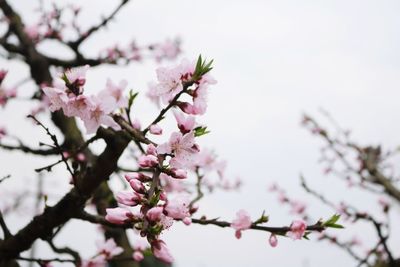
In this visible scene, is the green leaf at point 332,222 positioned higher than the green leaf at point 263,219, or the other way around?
the green leaf at point 263,219

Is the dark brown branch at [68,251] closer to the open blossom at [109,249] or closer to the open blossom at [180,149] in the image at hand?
the open blossom at [109,249]

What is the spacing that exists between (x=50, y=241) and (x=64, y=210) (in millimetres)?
418

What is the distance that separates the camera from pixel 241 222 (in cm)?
183

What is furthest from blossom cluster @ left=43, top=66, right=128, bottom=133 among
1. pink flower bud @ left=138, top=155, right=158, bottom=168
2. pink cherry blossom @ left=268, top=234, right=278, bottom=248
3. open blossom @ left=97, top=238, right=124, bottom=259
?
open blossom @ left=97, top=238, right=124, bottom=259

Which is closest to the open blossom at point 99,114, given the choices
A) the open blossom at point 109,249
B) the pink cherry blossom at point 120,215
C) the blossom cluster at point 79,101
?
the blossom cluster at point 79,101

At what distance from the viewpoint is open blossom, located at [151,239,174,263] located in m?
1.29

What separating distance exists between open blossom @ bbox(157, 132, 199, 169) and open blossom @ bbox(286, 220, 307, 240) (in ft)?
1.93

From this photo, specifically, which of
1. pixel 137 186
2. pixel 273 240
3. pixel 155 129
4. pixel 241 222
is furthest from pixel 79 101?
pixel 273 240

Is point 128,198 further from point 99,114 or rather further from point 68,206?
point 68,206

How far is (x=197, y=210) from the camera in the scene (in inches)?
91.4

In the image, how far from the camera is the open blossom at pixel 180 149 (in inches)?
54.7

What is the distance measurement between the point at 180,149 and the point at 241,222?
1.89 ft

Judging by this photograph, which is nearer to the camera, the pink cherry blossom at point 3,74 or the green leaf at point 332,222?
the green leaf at point 332,222

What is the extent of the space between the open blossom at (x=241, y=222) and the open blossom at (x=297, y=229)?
0.63ft
